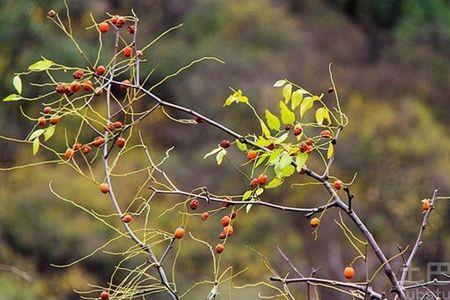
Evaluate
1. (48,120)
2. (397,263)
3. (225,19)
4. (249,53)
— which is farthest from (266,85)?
(48,120)

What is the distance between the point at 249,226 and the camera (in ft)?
30.3

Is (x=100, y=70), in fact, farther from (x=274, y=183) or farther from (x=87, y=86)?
(x=274, y=183)

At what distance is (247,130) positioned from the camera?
954cm

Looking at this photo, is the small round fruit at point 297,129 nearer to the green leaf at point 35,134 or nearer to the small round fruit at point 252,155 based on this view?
the small round fruit at point 252,155

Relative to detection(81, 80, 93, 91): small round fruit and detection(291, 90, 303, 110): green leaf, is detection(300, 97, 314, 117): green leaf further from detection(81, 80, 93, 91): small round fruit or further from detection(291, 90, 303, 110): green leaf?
detection(81, 80, 93, 91): small round fruit

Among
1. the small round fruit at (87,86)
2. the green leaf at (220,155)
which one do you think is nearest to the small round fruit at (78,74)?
the small round fruit at (87,86)

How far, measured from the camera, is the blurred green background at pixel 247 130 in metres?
8.23

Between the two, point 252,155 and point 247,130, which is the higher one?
point 252,155

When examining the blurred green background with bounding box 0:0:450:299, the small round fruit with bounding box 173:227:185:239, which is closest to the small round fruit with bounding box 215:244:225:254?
the small round fruit with bounding box 173:227:185:239

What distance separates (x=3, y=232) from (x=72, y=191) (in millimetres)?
761

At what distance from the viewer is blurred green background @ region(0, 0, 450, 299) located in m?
8.23

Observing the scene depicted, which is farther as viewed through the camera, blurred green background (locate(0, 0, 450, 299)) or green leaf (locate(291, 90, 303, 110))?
blurred green background (locate(0, 0, 450, 299))

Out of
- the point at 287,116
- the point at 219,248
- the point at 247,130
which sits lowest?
the point at 247,130

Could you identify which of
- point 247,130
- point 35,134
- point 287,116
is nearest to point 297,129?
point 287,116
